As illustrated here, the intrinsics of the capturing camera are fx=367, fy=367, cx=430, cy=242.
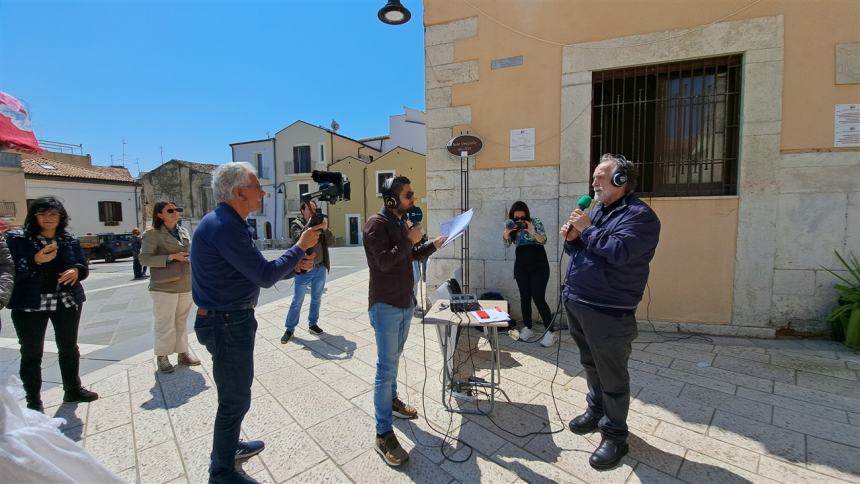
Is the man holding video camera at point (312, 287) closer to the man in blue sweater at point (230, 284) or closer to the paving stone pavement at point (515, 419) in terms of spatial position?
the paving stone pavement at point (515, 419)

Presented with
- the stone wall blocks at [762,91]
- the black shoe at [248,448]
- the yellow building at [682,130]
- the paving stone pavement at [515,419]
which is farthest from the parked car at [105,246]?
the stone wall blocks at [762,91]

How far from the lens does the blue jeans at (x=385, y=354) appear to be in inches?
92.2

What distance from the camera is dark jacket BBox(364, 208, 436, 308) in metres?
2.31

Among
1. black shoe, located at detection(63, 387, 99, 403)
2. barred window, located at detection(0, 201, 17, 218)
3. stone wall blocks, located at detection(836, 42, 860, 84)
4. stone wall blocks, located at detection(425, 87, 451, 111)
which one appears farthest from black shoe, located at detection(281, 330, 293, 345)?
barred window, located at detection(0, 201, 17, 218)

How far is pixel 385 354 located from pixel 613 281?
150 cm

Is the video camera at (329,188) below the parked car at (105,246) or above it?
above

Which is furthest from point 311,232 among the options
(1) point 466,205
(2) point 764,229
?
(2) point 764,229

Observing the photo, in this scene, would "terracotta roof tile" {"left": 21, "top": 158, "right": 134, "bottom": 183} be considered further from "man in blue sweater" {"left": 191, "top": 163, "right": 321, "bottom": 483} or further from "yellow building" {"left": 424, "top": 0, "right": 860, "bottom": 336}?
"man in blue sweater" {"left": 191, "top": 163, "right": 321, "bottom": 483}

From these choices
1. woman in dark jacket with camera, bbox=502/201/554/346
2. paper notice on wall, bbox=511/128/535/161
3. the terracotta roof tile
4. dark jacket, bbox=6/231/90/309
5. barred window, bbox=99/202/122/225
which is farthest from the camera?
barred window, bbox=99/202/122/225

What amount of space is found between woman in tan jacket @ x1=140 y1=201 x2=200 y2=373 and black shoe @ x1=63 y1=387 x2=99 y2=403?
537mm

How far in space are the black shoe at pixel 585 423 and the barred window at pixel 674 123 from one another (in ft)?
10.4

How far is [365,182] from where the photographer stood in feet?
89.9

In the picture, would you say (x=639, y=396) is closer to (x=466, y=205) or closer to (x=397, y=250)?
(x=397, y=250)

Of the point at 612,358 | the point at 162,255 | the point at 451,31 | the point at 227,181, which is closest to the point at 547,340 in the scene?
the point at 612,358
